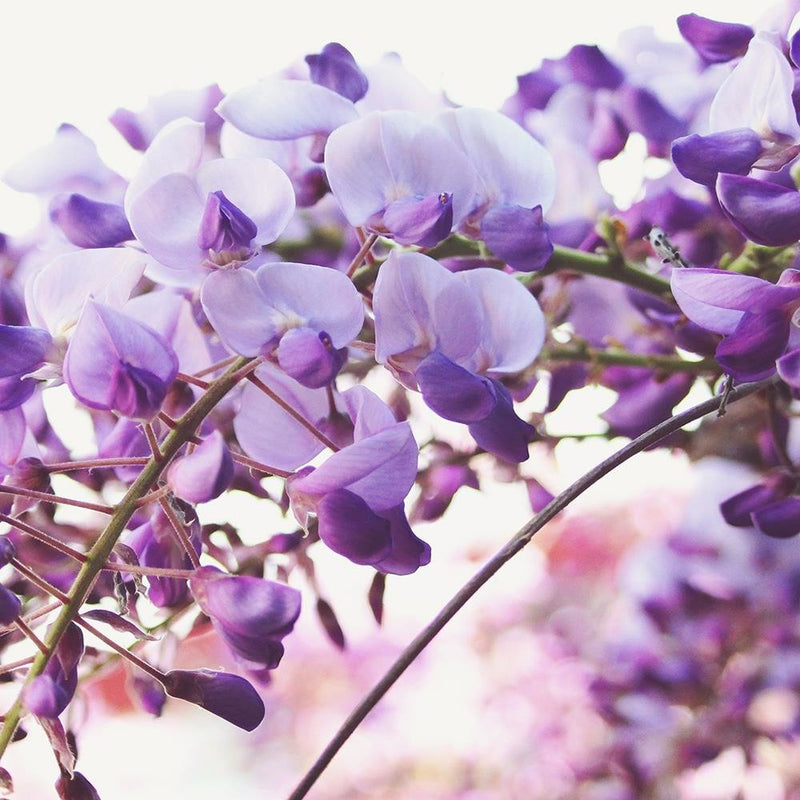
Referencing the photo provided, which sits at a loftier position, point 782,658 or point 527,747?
point 782,658

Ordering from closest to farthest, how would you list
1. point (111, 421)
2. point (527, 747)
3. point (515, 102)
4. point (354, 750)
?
point (111, 421) < point (515, 102) < point (527, 747) < point (354, 750)

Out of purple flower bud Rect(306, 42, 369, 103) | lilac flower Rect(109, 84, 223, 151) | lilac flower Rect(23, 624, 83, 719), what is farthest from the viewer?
lilac flower Rect(109, 84, 223, 151)

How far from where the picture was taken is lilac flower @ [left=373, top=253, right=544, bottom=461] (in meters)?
0.28

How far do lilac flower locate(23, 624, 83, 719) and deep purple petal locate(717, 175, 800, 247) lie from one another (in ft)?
0.66

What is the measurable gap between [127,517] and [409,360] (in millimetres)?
90

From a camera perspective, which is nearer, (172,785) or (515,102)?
(515,102)

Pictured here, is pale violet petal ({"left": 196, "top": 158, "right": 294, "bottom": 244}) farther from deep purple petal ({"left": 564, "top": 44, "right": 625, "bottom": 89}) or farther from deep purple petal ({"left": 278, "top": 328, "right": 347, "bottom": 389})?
deep purple petal ({"left": 564, "top": 44, "right": 625, "bottom": 89})

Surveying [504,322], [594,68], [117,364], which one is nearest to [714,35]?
[594,68]

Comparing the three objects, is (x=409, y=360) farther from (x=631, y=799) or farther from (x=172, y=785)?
(x=172, y=785)

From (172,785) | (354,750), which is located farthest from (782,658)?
(172,785)

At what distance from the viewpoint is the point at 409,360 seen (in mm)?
305

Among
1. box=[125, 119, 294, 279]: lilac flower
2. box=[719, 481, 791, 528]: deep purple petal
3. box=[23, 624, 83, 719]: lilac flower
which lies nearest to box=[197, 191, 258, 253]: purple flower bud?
box=[125, 119, 294, 279]: lilac flower

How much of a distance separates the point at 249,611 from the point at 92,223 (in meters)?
0.13

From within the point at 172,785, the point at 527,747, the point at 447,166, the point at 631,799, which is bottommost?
the point at 172,785
